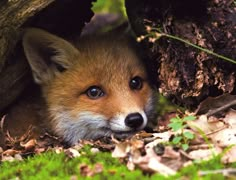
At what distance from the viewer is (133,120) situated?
17.1 ft

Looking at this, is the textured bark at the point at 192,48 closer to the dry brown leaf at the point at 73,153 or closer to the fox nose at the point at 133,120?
the fox nose at the point at 133,120

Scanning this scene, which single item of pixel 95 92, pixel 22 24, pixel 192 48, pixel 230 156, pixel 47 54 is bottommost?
pixel 230 156

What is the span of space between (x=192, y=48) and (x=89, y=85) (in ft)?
4.45

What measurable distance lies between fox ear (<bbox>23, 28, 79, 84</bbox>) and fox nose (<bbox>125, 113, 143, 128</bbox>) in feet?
4.20

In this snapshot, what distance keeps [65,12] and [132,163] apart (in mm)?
3185

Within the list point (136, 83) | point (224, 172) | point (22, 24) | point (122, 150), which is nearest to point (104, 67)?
point (136, 83)

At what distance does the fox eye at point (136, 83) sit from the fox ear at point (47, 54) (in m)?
0.83

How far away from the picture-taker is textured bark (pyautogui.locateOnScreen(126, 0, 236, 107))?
206 inches

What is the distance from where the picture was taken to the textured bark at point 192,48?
5.22 m

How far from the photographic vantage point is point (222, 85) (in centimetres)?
526

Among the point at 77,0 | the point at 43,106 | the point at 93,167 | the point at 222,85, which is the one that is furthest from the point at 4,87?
the point at 222,85

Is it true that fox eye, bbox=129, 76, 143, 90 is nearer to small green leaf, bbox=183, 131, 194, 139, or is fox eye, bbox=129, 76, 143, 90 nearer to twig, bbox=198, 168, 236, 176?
small green leaf, bbox=183, 131, 194, 139

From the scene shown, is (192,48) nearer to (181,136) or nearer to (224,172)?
(181,136)

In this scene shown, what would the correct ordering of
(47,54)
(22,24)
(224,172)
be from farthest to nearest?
(47,54) → (22,24) → (224,172)
